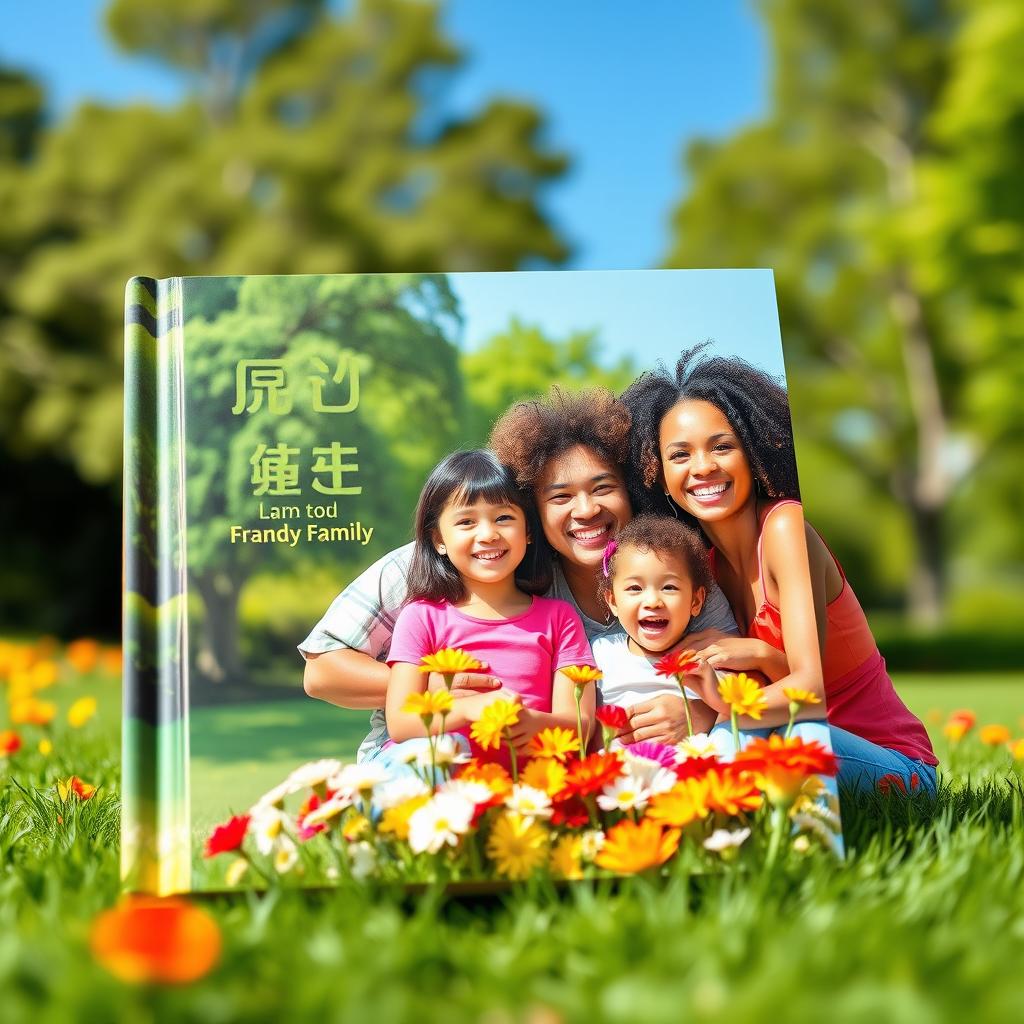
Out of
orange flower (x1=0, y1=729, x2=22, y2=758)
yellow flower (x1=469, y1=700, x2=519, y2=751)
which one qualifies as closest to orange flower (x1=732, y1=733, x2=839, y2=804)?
yellow flower (x1=469, y1=700, x2=519, y2=751)

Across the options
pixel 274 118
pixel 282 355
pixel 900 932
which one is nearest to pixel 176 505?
A: pixel 282 355

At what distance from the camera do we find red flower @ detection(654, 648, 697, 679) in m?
1.70

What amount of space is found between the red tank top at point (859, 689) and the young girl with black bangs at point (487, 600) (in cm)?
61

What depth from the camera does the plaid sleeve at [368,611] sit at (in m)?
1.75

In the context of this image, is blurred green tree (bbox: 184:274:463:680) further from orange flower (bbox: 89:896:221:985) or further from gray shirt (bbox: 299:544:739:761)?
orange flower (bbox: 89:896:221:985)

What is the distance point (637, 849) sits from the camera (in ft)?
4.82

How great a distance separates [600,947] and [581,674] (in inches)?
21.1

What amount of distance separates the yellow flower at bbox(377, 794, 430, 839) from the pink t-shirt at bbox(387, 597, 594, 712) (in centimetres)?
25

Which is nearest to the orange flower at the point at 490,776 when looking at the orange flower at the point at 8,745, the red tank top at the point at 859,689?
the red tank top at the point at 859,689

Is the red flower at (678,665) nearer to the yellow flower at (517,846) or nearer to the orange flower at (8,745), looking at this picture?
the yellow flower at (517,846)

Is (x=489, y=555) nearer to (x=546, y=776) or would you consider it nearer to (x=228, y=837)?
(x=546, y=776)

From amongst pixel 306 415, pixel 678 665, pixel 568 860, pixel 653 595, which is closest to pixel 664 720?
pixel 678 665

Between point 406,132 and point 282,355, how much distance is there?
1212 centimetres

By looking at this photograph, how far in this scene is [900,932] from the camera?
1220mm
